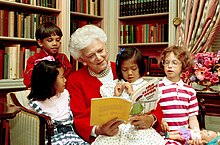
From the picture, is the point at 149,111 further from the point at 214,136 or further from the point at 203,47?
the point at 203,47

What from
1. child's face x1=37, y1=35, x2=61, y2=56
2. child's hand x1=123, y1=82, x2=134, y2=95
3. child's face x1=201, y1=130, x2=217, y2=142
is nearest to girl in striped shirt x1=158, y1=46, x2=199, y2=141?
child's face x1=201, y1=130, x2=217, y2=142

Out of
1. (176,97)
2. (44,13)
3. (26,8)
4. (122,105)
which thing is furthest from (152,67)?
(122,105)

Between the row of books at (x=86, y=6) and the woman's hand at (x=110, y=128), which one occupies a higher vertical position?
the row of books at (x=86, y=6)

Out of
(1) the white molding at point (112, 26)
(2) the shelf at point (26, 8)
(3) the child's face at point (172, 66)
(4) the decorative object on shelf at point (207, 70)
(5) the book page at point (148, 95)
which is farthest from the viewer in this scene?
(1) the white molding at point (112, 26)

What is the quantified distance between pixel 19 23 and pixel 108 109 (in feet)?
6.52

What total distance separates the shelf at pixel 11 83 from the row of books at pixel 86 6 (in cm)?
110

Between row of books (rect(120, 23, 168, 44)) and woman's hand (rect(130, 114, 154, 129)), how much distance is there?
2090 millimetres

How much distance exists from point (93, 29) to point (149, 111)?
71cm

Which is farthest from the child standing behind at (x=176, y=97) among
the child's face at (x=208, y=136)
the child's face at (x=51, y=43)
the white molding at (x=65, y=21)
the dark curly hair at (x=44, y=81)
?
the white molding at (x=65, y=21)

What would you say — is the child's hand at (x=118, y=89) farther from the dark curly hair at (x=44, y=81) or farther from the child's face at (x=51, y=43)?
the child's face at (x=51, y=43)

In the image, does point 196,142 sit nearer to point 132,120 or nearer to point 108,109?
point 132,120

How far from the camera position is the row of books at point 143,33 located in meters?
3.78

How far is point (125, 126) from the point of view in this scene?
6.11 feet

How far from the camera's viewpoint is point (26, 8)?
136 inches
